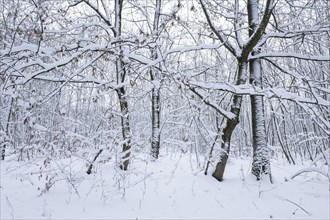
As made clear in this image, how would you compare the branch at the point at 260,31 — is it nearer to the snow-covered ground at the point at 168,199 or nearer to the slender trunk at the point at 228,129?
the slender trunk at the point at 228,129

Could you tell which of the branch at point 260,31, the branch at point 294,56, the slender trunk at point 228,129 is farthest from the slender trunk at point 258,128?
the branch at point 260,31

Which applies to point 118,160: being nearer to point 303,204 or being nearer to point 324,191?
point 303,204

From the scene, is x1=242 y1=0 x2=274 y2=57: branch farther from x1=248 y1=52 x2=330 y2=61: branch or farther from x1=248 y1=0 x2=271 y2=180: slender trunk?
x1=248 y1=0 x2=271 y2=180: slender trunk

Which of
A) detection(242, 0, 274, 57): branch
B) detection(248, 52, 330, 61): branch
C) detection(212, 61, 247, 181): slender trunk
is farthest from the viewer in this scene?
detection(212, 61, 247, 181): slender trunk

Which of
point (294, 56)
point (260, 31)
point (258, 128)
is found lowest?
point (258, 128)

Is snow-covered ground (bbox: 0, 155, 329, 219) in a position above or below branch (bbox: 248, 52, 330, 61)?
below

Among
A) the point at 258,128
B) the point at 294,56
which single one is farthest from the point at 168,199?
the point at 294,56

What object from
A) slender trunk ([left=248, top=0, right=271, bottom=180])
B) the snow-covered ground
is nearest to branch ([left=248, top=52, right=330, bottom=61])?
slender trunk ([left=248, top=0, right=271, bottom=180])

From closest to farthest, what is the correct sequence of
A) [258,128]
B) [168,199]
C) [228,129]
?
[168,199]
[228,129]
[258,128]

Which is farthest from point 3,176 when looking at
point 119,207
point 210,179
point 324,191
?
point 324,191

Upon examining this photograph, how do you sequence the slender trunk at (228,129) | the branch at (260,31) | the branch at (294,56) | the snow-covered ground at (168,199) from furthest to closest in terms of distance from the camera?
1. the slender trunk at (228,129)
2. the branch at (294,56)
3. the branch at (260,31)
4. the snow-covered ground at (168,199)

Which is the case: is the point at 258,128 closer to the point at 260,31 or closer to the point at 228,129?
the point at 228,129

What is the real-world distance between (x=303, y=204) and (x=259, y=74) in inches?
126

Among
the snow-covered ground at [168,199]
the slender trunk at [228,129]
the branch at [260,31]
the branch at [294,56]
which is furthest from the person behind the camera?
the slender trunk at [228,129]
